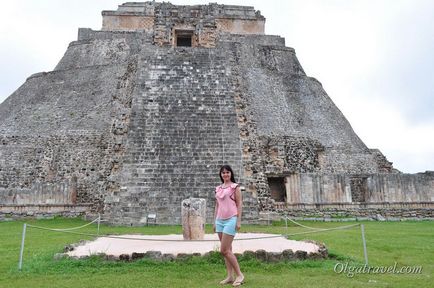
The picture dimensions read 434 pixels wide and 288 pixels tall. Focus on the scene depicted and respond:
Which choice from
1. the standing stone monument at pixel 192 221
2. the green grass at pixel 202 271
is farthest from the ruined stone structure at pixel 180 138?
the green grass at pixel 202 271

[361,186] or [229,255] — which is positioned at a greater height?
[361,186]

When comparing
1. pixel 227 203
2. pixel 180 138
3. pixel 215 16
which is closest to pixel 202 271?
pixel 227 203

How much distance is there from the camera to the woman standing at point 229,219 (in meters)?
5.02

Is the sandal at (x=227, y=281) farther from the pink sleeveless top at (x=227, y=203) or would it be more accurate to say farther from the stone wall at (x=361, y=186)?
the stone wall at (x=361, y=186)

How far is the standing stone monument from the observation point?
8.77 m

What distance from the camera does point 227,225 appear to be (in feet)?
17.0

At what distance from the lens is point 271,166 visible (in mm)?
17219

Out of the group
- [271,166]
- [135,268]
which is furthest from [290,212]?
[135,268]

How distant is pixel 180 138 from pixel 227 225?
29.4 feet

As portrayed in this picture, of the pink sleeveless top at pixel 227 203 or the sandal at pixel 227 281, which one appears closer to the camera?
the sandal at pixel 227 281

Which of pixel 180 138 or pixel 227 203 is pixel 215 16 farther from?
pixel 227 203

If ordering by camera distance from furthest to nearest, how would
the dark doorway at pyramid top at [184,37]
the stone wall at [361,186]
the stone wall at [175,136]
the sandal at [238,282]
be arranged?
the dark doorway at pyramid top at [184,37] < the stone wall at [361,186] < the stone wall at [175,136] < the sandal at [238,282]

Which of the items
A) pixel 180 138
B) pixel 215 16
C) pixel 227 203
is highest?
pixel 215 16

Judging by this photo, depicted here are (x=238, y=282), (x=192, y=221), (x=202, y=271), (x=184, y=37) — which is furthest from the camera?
(x=184, y=37)
